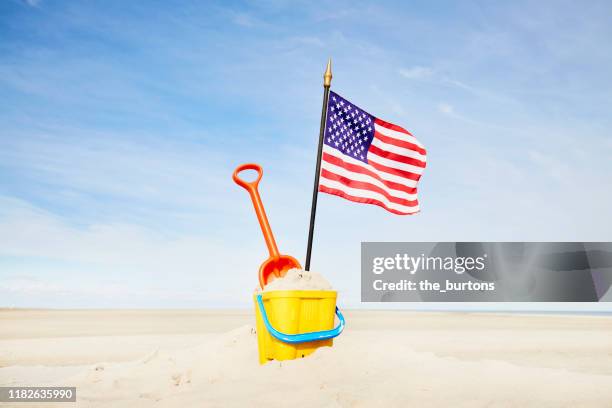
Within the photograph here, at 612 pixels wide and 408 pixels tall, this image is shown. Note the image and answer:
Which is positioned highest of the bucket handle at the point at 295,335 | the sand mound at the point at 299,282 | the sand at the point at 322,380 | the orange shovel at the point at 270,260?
the orange shovel at the point at 270,260

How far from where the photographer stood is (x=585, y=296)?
19.3 metres

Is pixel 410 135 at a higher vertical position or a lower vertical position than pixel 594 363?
higher

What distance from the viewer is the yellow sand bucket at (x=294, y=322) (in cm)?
472

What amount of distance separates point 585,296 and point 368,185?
17084 millimetres

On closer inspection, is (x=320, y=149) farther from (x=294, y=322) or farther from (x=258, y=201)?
(x=294, y=322)

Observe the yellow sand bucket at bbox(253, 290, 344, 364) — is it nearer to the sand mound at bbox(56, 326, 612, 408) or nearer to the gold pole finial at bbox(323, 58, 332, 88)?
the sand mound at bbox(56, 326, 612, 408)

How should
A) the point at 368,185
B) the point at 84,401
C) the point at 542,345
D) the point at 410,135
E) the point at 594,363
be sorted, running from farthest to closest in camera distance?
the point at 542,345 → the point at 594,363 → the point at 410,135 → the point at 368,185 → the point at 84,401

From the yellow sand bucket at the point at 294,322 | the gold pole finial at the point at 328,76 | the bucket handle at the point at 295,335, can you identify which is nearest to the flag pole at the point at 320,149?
the gold pole finial at the point at 328,76

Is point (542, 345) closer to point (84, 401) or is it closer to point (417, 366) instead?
point (417, 366)

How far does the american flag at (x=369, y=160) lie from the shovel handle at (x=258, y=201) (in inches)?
29.0

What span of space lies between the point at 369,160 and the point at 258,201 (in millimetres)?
1618

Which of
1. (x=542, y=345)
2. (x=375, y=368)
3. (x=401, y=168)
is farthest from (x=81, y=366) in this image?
(x=542, y=345)

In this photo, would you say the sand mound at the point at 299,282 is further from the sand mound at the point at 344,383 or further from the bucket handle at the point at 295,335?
the sand mound at the point at 344,383

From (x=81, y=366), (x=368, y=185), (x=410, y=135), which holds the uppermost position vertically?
(x=410, y=135)
